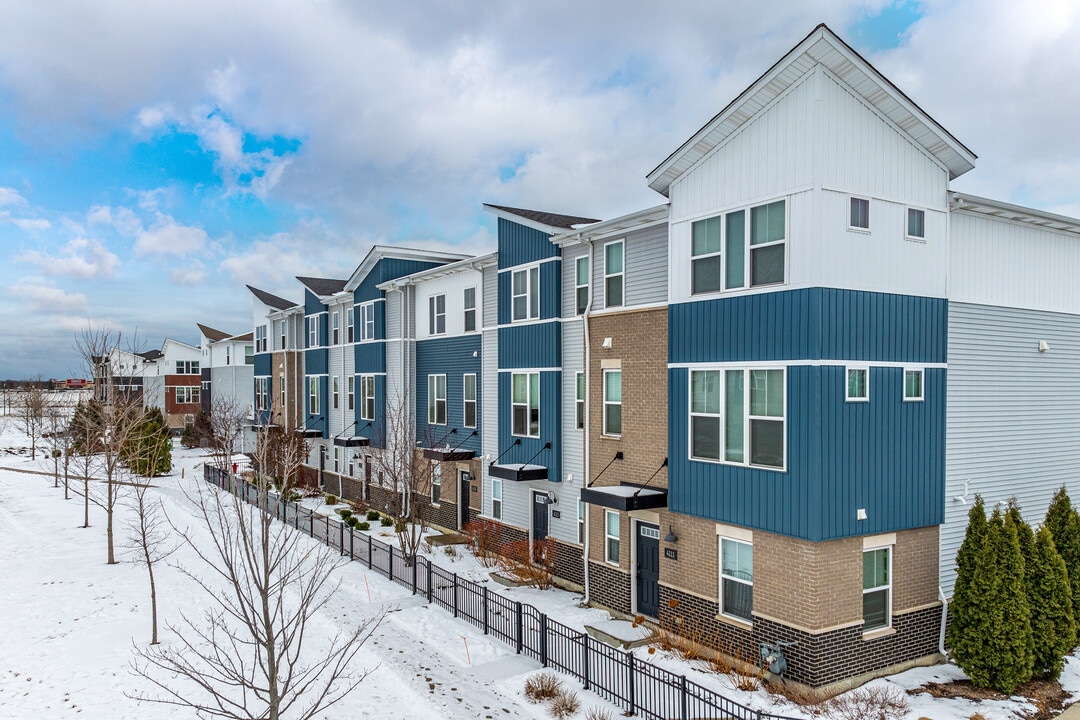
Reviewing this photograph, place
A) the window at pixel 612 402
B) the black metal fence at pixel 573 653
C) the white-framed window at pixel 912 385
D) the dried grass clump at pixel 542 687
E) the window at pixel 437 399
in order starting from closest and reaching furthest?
the black metal fence at pixel 573 653 < the dried grass clump at pixel 542 687 < the white-framed window at pixel 912 385 < the window at pixel 612 402 < the window at pixel 437 399

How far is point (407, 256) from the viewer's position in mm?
29875

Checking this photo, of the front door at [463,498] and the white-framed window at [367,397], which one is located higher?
the white-framed window at [367,397]

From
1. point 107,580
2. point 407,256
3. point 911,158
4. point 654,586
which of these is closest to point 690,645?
point 654,586

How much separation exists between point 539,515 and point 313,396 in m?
21.9

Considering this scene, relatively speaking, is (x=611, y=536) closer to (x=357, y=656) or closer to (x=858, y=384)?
(x=357, y=656)

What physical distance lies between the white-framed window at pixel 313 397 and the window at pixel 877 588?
101ft

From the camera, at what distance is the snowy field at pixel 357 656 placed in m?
12.0

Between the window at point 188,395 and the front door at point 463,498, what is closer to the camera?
the front door at point 463,498

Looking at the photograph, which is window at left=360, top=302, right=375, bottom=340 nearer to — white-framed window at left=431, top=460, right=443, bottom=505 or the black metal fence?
white-framed window at left=431, top=460, right=443, bottom=505

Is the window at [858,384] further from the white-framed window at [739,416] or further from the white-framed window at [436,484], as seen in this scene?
the white-framed window at [436,484]

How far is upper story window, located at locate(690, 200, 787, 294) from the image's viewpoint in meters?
13.0

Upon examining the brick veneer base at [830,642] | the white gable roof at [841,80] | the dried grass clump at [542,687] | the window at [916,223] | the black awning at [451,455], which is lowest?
the dried grass clump at [542,687]

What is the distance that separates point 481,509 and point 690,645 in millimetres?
10957

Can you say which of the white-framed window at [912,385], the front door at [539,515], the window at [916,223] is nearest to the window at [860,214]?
the window at [916,223]
